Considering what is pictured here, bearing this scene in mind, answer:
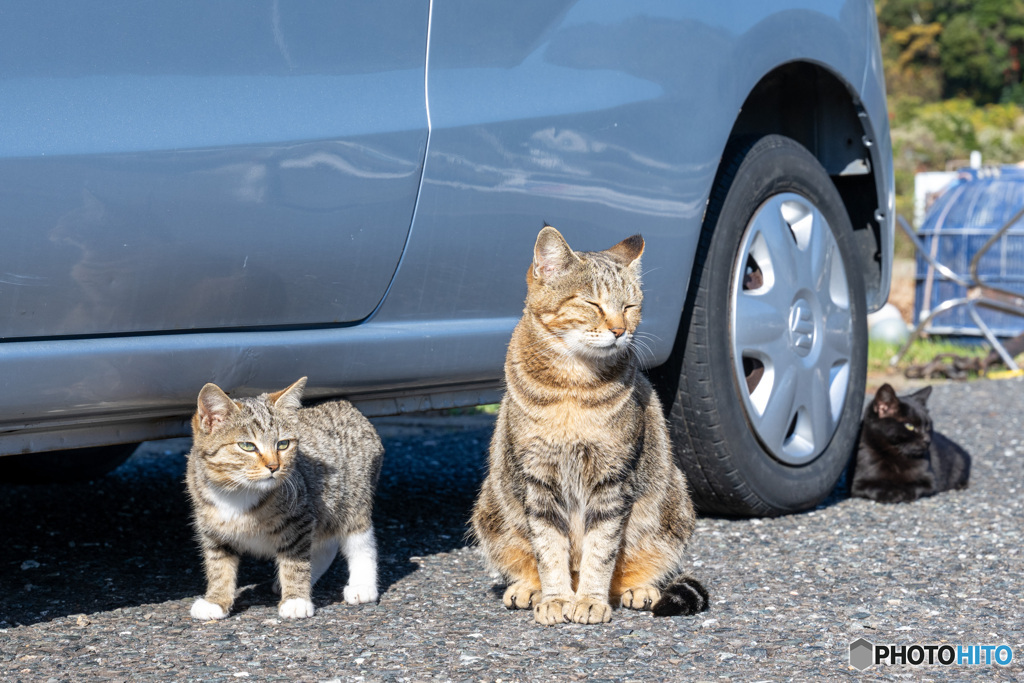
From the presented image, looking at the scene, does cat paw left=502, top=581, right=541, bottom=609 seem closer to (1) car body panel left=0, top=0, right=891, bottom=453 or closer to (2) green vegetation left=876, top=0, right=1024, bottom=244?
(1) car body panel left=0, top=0, right=891, bottom=453

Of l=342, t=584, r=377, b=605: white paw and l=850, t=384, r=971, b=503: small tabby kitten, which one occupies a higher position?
l=850, t=384, r=971, b=503: small tabby kitten

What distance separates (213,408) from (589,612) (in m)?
1.04

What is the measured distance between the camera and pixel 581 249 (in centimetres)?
296

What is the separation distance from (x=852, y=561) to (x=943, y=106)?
936 inches

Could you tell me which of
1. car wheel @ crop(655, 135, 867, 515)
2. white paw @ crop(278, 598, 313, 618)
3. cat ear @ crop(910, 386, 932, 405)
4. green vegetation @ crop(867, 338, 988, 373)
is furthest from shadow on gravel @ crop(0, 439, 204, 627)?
green vegetation @ crop(867, 338, 988, 373)

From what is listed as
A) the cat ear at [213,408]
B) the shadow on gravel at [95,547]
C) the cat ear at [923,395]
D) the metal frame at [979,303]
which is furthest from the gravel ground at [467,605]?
the metal frame at [979,303]

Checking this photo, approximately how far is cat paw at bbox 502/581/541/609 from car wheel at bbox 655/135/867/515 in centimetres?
91

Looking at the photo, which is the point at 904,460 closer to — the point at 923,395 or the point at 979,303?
the point at 923,395

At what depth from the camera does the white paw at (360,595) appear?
8.76 ft

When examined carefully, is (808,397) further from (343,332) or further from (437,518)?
(343,332)

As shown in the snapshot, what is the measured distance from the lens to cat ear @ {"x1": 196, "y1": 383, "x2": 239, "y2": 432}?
2340mm

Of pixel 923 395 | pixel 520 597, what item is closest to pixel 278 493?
pixel 520 597

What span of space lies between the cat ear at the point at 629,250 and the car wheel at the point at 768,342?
0.61m

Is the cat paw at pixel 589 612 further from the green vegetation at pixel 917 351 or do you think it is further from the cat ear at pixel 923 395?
the green vegetation at pixel 917 351
